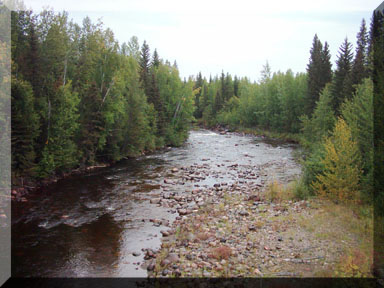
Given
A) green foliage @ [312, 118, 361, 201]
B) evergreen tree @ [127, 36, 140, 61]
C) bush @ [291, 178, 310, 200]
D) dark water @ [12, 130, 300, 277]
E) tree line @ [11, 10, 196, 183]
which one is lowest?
dark water @ [12, 130, 300, 277]

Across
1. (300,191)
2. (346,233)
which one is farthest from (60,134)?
(346,233)

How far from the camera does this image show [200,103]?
9862cm

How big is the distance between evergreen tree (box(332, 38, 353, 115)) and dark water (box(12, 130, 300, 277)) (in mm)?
12439

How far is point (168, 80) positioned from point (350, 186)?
3787 cm

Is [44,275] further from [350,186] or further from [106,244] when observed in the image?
[350,186]

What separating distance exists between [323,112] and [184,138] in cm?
2258

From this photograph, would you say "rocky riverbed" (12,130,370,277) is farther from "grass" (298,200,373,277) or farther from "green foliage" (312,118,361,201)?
"green foliage" (312,118,361,201)

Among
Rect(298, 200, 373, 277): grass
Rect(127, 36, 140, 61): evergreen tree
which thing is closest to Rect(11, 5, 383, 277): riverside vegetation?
Rect(298, 200, 373, 277): grass

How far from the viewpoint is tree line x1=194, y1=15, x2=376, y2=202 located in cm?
1300

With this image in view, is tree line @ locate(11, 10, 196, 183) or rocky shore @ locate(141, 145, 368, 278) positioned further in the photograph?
tree line @ locate(11, 10, 196, 183)

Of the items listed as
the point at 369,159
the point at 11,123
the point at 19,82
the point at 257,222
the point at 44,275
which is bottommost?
the point at 44,275

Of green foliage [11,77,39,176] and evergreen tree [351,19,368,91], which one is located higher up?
evergreen tree [351,19,368,91]

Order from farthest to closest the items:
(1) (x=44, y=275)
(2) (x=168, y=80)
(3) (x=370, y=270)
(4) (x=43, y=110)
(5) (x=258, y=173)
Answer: (2) (x=168, y=80) < (5) (x=258, y=173) < (4) (x=43, y=110) < (1) (x=44, y=275) < (3) (x=370, y=270)

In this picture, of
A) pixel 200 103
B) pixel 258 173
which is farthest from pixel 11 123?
pixel 200 103
